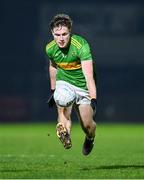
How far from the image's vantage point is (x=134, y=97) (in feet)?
110

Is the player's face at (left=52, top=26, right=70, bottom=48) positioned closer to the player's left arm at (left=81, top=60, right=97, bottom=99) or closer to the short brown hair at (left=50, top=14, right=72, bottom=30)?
the short brown hair at (left=50, top=14, right=72, bottom=30)

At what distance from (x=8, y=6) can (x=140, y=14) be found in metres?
5.08

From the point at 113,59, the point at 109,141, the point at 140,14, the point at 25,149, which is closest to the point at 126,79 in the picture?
the point at 113,59

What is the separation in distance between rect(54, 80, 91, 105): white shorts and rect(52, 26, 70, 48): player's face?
0.58m

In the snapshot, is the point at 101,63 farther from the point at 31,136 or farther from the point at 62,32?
the point at 62,32

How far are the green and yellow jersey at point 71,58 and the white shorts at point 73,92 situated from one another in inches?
1.9

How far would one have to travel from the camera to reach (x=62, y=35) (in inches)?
425

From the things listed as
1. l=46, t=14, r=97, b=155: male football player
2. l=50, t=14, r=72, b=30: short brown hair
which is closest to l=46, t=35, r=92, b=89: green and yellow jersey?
l=46, t=14, r=97, b=155: male football player

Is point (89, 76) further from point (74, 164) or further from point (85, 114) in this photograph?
point (74, 164)

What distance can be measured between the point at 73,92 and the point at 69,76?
0.19 meters

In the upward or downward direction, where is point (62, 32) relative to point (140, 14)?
upward

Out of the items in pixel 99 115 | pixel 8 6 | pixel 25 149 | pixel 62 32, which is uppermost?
pixel 62 32

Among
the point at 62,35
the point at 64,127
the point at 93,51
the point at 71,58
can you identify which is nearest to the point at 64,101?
the point at 64,127

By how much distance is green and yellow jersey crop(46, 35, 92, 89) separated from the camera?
10.8 metres
